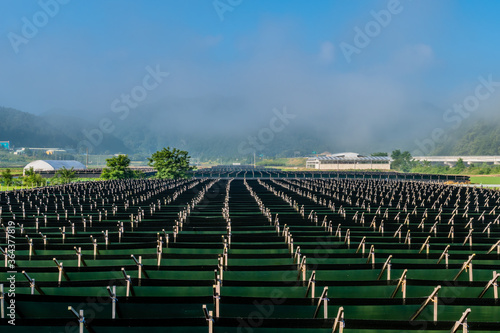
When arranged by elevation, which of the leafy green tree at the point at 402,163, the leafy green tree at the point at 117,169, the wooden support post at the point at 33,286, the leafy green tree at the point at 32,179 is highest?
the leafy green tree at the point at 402,163

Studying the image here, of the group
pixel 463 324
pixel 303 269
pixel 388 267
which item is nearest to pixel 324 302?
pixel 463 324

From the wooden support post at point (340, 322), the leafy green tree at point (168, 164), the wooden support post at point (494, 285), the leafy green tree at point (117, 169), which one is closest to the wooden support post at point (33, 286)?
the wooden support post at point (340, 322)

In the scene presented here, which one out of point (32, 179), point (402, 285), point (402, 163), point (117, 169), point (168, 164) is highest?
point (402, 163)

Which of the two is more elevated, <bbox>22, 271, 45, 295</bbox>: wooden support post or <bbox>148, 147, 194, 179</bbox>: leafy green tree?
<bbox>148, 147, 194, 179</bbox>: leafy green tree

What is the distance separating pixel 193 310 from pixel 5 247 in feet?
21.7

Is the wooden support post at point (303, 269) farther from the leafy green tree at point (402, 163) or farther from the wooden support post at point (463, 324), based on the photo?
the leafy green tree at point (402, 163)

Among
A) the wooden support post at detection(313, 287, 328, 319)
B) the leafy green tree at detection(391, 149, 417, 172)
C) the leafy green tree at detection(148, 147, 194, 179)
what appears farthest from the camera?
the leafy green tree at detection(391, 149, 417, 172)

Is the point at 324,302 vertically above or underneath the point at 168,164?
underneath

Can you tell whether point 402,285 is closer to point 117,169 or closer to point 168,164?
point 117,169

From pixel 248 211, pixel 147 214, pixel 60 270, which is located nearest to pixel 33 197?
pixel 147 214

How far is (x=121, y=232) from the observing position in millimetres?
12133

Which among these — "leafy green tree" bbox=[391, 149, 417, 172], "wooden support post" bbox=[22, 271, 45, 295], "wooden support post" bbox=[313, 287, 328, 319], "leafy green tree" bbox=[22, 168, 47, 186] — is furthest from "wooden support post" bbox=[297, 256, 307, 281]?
"leafy green tree" bbox=[391, 149, 417, 172]

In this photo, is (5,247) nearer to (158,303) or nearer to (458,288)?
(158,303)

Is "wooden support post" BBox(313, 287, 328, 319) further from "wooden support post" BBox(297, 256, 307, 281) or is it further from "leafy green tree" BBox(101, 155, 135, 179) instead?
"leafy green tree" BBox(101, 155, 135, 179)
